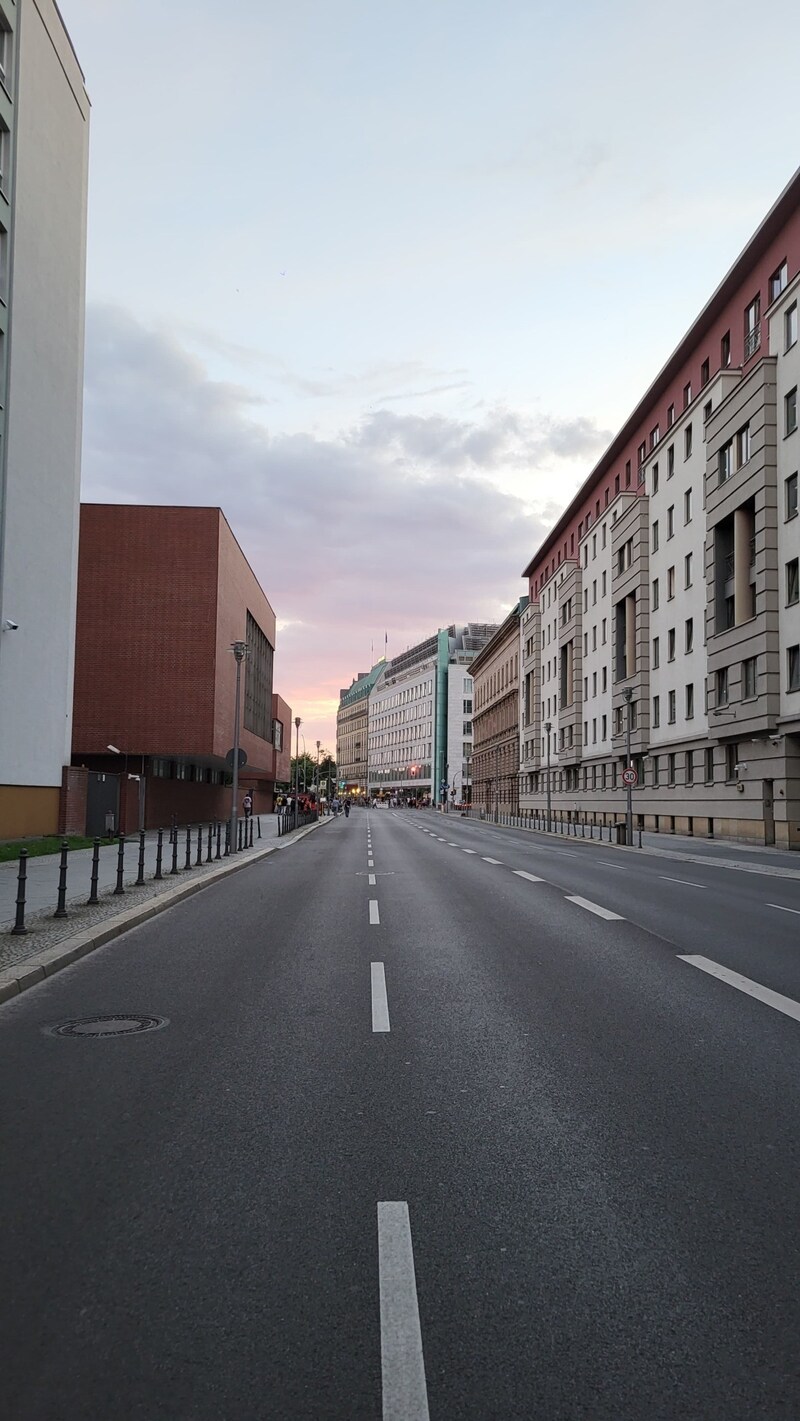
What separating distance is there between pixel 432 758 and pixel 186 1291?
A: 156 m

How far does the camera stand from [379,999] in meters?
8.59

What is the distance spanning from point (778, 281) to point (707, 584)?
39.0ft

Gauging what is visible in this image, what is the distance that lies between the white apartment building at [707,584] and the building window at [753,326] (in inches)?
3.0

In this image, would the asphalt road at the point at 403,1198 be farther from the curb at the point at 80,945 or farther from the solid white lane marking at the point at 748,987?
the curb at the point at 80,945

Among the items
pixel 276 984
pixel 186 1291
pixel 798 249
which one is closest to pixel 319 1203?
pixel 186 1291

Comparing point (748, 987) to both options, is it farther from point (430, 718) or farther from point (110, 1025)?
point (430, 718)

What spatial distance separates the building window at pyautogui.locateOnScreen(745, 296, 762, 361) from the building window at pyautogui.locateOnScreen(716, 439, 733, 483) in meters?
3.37

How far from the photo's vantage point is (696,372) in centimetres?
4662

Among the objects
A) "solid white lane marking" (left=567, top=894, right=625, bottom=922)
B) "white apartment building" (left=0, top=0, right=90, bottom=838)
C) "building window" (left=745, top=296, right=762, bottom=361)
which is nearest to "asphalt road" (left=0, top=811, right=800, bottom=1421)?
"solid white lane marking" (left=567, top=894, right=625, bottom=922)

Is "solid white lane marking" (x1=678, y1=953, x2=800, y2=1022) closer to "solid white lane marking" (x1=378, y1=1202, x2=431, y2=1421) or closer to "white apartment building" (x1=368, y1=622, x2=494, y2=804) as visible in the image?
"solid white lane marking" (x1=378, y1=1202, x2=431, y2=1421)

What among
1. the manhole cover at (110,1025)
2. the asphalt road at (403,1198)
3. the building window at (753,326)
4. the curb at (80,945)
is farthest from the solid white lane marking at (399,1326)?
the building window at (753,326)

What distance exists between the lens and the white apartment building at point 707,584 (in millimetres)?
36031

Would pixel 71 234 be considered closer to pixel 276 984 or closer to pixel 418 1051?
pixel 276 984

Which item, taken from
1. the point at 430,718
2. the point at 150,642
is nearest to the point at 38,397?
the point at 150,642
